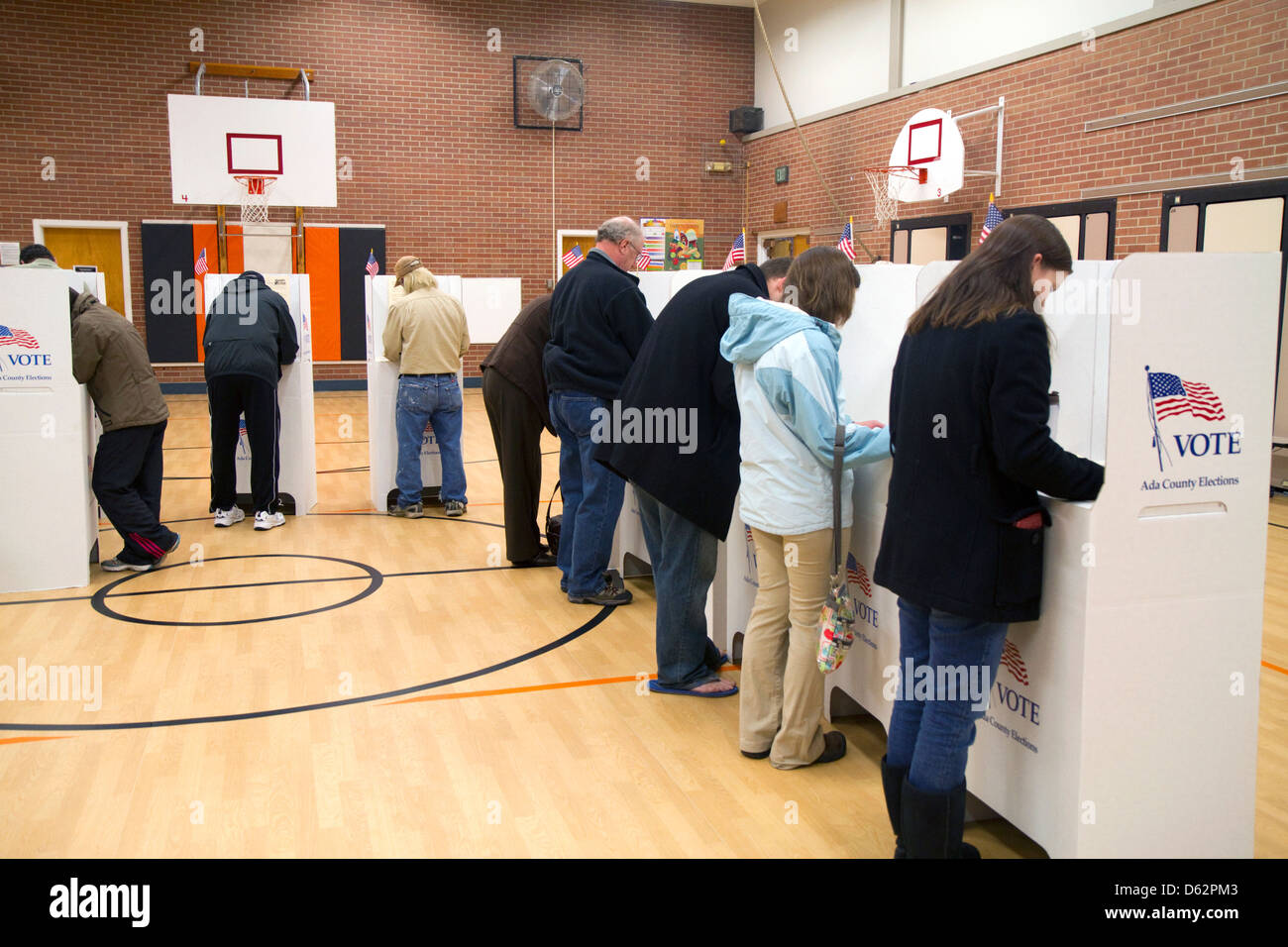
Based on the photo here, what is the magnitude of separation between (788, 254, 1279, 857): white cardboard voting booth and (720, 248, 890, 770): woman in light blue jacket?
22.1 inches

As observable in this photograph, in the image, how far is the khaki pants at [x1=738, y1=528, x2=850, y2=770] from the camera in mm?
2812

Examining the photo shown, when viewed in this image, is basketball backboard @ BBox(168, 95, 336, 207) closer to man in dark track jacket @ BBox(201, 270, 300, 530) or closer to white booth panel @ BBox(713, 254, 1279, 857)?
man in dark track jacket @ BBox(201, 270, 300, 530)

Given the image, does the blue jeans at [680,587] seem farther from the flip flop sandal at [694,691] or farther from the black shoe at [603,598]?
the black shoe at [603,598]

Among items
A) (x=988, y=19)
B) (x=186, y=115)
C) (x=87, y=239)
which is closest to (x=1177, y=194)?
(x=988, y=19)

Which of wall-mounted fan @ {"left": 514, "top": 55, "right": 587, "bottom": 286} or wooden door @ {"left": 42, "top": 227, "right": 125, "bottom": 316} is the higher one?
wall-mounted fan @ {"left": 514, "top": 55, "right": 587, "bottom": 286}

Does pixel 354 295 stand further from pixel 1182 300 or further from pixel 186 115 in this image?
pixel 1182 300

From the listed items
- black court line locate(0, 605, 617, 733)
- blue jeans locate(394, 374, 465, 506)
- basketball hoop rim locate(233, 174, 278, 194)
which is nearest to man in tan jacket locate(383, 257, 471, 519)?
blue jeans locate(394, 374, 465, 506)

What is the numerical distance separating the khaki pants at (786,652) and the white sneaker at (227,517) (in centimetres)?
399

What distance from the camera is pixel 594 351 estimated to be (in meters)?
4.21

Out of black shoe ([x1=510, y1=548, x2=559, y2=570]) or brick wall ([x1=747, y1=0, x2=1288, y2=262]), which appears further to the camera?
brick wall ([x1=747, y1=0, x2=1288, y2=262])

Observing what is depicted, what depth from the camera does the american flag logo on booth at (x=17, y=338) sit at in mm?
4547

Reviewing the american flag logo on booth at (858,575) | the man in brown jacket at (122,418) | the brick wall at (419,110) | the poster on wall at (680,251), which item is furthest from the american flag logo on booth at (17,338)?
the brick wall at (419,110)

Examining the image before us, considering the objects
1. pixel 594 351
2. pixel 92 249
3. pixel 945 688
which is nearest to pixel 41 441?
pixel 594 351

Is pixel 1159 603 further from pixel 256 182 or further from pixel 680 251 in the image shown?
pixel 256 182
